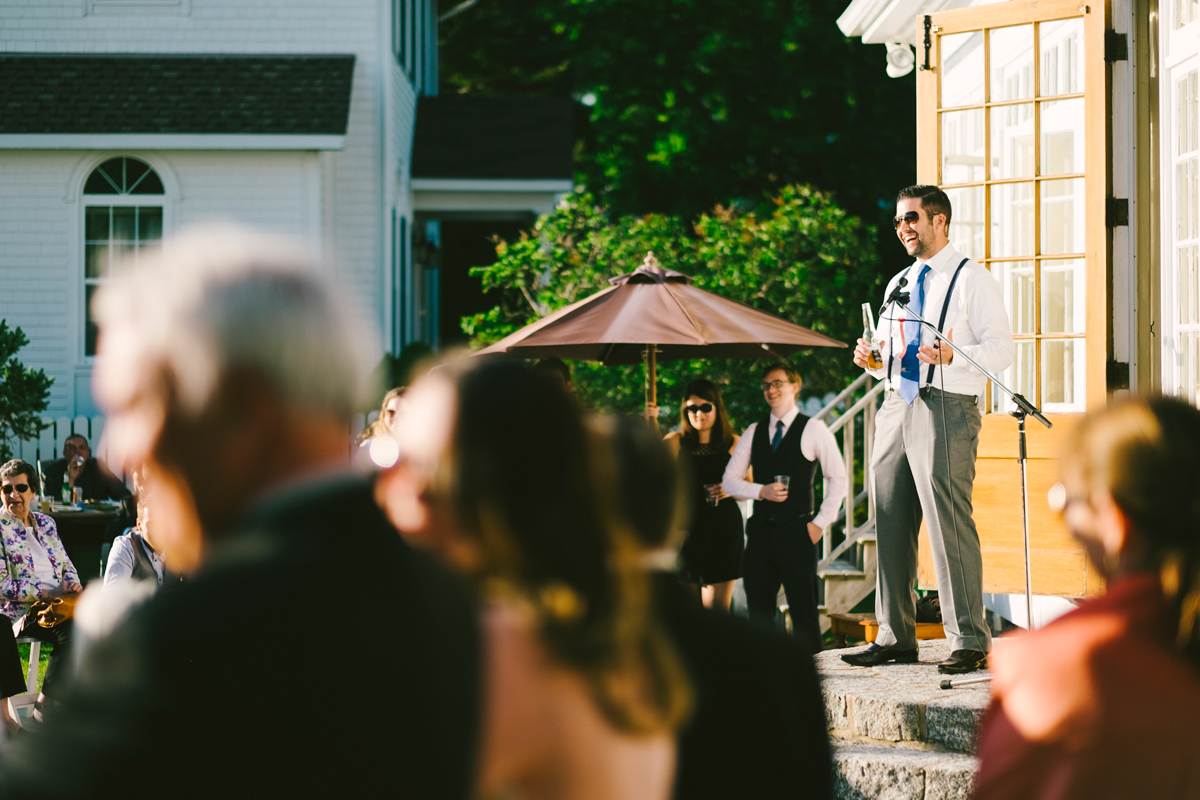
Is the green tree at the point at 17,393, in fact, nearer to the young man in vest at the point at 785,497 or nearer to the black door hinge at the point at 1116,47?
the young man in vest at the point at 785,497

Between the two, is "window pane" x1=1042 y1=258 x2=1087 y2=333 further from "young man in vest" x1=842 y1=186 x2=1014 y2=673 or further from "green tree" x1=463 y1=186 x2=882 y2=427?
"green tree" x1=463 y1=186 x2=882 y2=427

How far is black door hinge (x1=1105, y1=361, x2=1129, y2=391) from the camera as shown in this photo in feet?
19.8

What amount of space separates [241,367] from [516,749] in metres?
0.48

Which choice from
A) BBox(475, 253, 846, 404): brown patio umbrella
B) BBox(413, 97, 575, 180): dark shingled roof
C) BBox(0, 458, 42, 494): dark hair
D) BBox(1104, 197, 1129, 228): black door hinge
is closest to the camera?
BBox(1104, 197, 1129, 228): black door hinge

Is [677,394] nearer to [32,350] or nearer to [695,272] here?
[695,272]

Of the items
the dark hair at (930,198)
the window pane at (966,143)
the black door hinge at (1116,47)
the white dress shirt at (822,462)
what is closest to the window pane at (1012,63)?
the window pane at (966,143)

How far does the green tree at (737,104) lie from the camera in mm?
17703

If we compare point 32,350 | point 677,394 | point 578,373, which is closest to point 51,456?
point 32,350

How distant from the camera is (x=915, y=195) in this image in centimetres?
539

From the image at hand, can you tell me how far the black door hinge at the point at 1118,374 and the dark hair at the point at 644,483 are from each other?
509 cm

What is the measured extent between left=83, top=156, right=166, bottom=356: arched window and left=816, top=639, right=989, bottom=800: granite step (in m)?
11.3

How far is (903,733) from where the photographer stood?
16.1 ft

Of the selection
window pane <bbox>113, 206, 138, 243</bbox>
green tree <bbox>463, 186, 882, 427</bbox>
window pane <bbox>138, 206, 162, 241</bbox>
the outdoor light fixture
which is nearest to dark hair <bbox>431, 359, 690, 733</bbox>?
the outdoor light fixture

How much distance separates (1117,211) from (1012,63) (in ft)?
5.83
